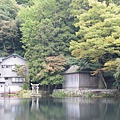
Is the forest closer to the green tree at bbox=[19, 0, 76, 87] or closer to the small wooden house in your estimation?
the green tree at bbox=[19, 0, 76, 87]

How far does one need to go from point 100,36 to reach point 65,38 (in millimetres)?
8404

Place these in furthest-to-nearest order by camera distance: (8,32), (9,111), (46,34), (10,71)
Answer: (8,32), (10,71), (46,34), (9,111)

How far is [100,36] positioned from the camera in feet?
85.5

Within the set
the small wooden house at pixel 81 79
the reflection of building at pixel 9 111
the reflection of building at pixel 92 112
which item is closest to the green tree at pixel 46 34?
the small wooden house at pixel 81 79

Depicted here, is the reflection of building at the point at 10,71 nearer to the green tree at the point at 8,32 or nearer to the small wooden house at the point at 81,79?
the green tree at the point at 8,32

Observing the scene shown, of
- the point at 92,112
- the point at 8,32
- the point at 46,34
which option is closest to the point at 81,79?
the point at 46,34

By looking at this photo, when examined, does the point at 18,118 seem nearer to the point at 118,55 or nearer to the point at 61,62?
the point at 118,55

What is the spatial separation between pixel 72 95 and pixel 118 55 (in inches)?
249

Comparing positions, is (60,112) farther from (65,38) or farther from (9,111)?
(65,38)

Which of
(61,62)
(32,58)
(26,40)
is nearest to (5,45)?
(26,40)

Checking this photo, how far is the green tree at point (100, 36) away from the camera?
977 inches

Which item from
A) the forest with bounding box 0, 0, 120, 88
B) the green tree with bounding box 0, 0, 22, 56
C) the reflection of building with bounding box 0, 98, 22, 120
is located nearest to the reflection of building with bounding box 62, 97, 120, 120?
the reflection of building with bounding box 0, 98, 22, 120

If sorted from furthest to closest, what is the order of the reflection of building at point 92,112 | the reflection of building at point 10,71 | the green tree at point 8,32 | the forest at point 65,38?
the green tree at point 8,32
the reflection of building at point 10,71
the forest at point 65,38
the reflection of building at point 92,112

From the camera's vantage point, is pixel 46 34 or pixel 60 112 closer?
pixel 60 112
